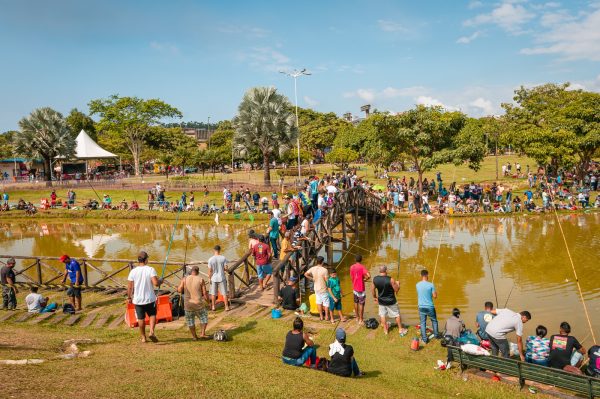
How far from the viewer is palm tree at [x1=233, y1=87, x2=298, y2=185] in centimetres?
4207

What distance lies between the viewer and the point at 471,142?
3525 centimetres

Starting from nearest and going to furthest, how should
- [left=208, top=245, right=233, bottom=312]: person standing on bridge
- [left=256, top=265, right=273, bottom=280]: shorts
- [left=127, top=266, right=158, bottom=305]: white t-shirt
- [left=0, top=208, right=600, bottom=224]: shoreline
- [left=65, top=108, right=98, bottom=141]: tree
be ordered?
[left=127, top=266, right=158, bottom=305]: white t-shirt → [left=208, top=245, right=233, bottom=312]: person standing on bridge → [left=256, top=265, right=273, bottom=280]: shorts → [left=0, top=208, right=600, bottom=224]: shoreline → [left=65, top=108, right=98, bottom=141]: tree

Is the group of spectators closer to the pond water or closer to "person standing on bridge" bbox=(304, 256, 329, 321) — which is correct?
the pond water

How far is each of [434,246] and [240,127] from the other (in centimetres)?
2506

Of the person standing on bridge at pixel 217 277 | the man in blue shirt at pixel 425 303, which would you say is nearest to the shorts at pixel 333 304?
the man in blue shirt at pixel 425 303

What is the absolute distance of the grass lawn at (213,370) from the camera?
6.69m

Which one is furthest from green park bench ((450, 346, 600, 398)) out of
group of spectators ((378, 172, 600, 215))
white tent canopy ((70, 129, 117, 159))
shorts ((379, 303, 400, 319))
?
white tent canopy ((70, 129, 117, 159))

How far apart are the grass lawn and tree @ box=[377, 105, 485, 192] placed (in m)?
26.9

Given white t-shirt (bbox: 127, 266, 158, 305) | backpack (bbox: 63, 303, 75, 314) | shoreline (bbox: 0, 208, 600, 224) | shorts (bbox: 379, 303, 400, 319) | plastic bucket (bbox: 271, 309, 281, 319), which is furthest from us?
shoreline (bbox: 0, 208, 600, 224)

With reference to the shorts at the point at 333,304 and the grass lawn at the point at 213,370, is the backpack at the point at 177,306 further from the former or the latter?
the shorts at the point at 333,304

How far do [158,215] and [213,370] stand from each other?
97.0ft

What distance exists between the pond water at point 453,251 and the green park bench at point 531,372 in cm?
447

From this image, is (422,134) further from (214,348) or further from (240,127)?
(214,348)

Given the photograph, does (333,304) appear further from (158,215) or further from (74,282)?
(158,215)
